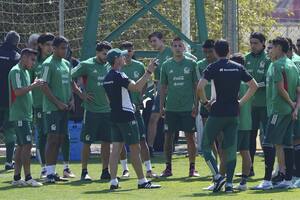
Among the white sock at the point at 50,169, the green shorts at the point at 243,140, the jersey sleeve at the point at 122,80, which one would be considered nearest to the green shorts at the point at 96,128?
the white sock at the point at 50,169

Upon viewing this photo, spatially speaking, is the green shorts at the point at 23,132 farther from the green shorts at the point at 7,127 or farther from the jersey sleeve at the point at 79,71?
the green shorts at the point at 7,127

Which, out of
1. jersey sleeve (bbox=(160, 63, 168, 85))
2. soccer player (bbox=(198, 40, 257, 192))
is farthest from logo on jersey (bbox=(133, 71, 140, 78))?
soccer player (bbox=(198, 40, 257, 192))

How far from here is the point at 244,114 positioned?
50.5ft

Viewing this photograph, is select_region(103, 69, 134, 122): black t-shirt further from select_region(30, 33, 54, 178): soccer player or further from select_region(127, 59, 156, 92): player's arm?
select_region(30, 33, 54, 178): soccer player

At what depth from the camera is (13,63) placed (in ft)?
59.7

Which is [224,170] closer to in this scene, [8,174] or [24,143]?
[24,143]

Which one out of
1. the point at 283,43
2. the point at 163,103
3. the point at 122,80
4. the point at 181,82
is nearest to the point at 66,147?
the point at 163,103

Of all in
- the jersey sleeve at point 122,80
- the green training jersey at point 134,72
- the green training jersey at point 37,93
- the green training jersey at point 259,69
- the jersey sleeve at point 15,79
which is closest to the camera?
the jersey sleeve at point 122,80

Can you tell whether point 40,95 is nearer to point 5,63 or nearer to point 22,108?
point 5,63

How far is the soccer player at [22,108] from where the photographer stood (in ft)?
50.0

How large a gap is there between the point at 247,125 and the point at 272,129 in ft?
2.43

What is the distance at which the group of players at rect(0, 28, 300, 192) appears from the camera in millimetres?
14227

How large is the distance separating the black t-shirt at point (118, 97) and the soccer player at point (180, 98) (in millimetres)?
1856

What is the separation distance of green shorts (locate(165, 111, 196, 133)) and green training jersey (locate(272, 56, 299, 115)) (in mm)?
2221
